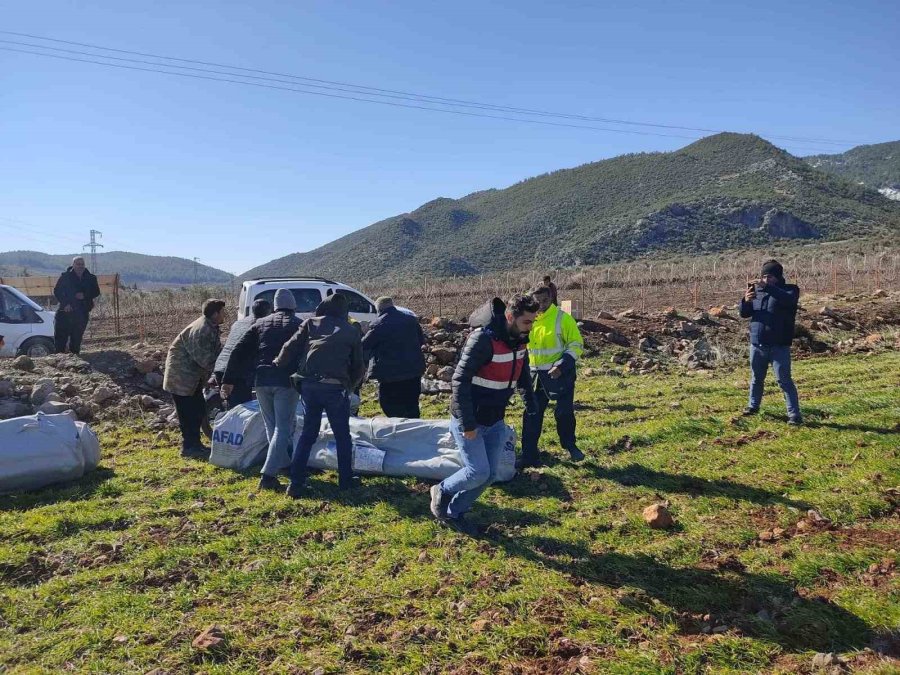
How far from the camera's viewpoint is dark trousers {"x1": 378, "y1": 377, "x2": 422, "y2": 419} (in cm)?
683

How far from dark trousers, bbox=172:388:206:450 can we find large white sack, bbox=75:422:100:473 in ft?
2.84

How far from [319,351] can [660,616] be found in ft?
10.7

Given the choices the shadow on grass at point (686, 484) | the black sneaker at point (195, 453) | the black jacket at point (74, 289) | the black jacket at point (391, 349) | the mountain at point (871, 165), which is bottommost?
the black sneaker at point (195, 453)

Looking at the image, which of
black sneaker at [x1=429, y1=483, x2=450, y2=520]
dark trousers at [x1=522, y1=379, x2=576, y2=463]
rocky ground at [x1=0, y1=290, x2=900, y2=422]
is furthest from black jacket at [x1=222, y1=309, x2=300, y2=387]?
rocky ground at [x1=0, y1=290, x2=900, y2=422]

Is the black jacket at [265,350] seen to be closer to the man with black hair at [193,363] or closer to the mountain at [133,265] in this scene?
the man with black hair at [193,363]

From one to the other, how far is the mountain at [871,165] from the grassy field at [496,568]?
493 ft

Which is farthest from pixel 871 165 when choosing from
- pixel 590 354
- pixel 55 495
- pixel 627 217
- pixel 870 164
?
pixel 55 495

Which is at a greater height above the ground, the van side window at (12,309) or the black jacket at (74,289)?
the black jacket at (74,289)

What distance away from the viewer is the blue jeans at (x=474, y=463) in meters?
4.40

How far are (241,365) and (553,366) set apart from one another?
2.99m

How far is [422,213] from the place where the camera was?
9319 cm

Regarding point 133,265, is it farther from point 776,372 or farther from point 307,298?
point 776,372

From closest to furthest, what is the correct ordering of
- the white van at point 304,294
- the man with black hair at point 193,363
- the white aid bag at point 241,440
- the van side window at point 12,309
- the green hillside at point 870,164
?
the white aid bag at point 241,440
the man with black hair at point 193,363
the van side window at point 12,309
the white van at point 304,294
the green hillside at point 870,164

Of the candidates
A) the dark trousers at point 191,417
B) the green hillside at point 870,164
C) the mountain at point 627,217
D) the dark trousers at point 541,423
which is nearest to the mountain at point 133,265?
the mountain at point 627,217
